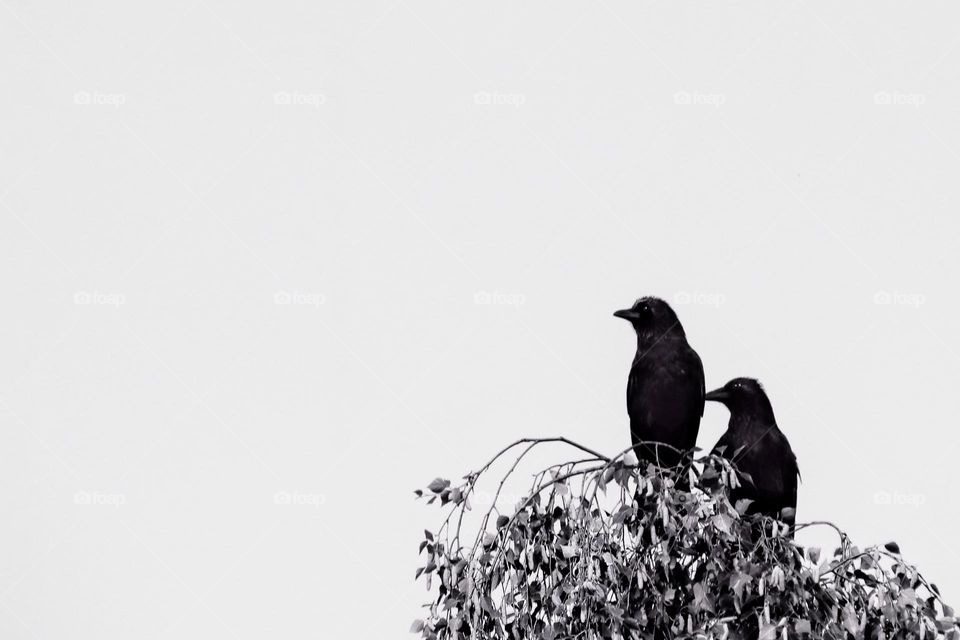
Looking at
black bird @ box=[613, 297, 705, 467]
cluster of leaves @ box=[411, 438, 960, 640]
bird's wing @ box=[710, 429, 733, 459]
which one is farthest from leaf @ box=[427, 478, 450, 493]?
bird's wing @ box=[710, 429, 733, 459]

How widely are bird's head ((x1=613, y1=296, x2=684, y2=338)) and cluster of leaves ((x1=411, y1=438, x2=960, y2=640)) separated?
3.36ft

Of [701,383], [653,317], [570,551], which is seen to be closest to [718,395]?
[701,383]

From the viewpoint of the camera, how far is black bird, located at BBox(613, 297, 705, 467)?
4.32 m

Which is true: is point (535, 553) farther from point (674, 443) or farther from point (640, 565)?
point (674, 443)

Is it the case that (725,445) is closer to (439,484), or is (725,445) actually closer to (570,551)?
(570,551)

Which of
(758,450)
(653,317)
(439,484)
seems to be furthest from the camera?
(653,317)

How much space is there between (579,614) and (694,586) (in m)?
0.33

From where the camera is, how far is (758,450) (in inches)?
167

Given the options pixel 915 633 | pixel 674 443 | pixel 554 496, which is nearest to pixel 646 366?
pixel 674 443

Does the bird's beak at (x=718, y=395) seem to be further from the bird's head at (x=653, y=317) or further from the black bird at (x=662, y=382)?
the bird's head at (x=653, y=317)

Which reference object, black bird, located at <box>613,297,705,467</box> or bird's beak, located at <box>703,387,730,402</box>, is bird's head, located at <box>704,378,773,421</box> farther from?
black bird, located at <box>613,297,705,467</box>

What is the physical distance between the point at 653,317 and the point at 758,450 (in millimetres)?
611

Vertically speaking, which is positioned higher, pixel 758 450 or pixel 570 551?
pixel 758 450

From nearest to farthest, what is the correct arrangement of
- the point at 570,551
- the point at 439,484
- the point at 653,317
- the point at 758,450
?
the point at 570,551 → the point at 439,484 → the point at 758,450 → the point at 653,317
